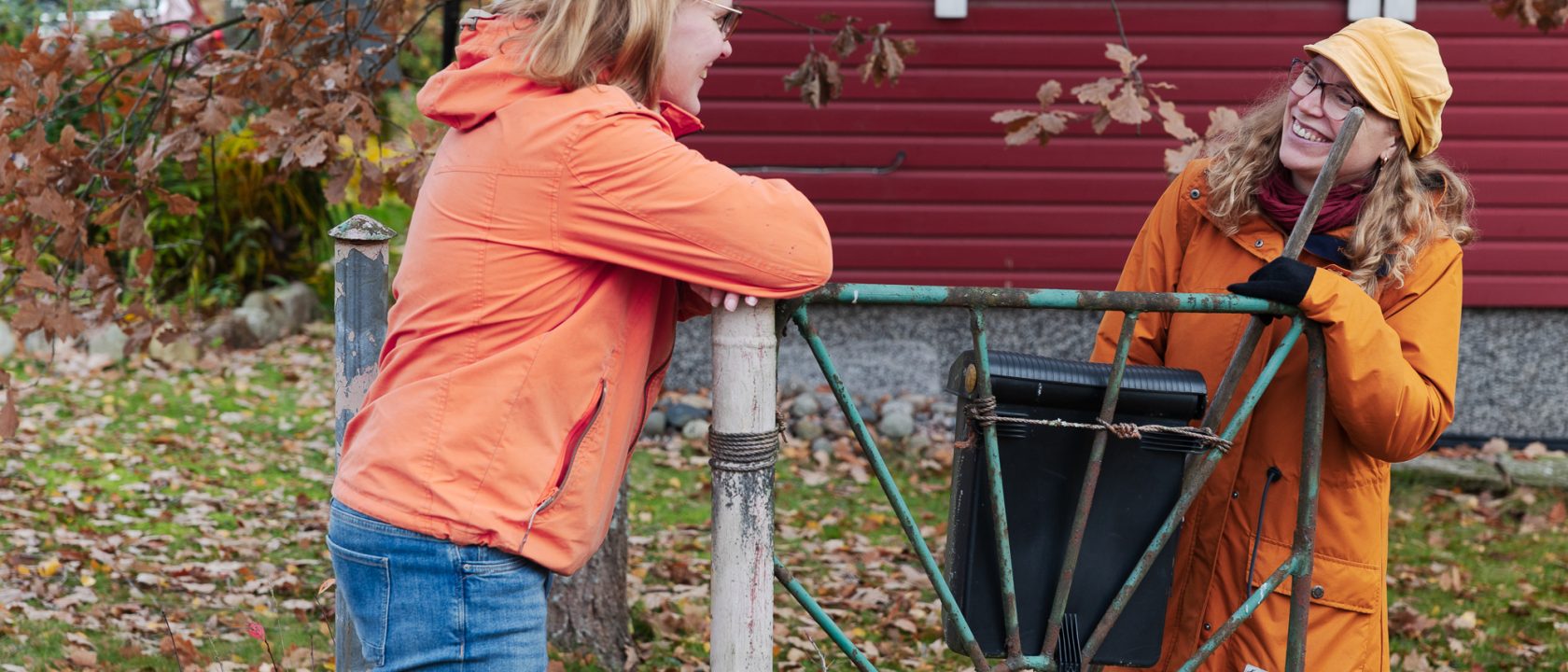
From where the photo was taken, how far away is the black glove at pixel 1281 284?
87.2 inches

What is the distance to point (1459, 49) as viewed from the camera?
746 cm

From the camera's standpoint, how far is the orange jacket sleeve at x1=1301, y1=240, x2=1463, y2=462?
225 cm

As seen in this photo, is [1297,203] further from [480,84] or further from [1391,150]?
[480,84]

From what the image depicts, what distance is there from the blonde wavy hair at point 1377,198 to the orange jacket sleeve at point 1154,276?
0.35ft

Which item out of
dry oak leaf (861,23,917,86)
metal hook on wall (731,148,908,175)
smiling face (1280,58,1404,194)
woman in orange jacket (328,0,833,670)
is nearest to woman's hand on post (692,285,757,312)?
woman in orange jacket (328,0,833,670)

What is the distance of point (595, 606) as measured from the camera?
4188 mm

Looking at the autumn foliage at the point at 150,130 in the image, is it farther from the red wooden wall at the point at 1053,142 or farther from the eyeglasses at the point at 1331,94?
the red wooden wall at the point at 1053,142

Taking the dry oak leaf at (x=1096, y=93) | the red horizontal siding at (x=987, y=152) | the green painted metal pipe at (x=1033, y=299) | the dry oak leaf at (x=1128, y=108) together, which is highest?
the red horizontal siding at (x=987, y=152)

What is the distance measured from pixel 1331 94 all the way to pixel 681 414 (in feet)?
17.1

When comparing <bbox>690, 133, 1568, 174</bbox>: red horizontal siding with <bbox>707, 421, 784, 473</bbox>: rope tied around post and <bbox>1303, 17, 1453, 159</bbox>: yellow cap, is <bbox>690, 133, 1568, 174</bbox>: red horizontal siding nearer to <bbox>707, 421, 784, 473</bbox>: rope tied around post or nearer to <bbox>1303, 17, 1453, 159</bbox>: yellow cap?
<bbox>1303, 17, 1453, 159</bbox>: yellow cap

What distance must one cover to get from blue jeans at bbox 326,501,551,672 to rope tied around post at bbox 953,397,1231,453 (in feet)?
2.40

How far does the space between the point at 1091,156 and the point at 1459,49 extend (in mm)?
2061


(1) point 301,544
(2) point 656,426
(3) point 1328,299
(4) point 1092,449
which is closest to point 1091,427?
(4) point 1092,449

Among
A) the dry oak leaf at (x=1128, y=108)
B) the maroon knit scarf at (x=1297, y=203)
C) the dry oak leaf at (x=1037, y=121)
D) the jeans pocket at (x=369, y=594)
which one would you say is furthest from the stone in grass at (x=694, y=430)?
the jeans pocket at (x=369, y=594)
